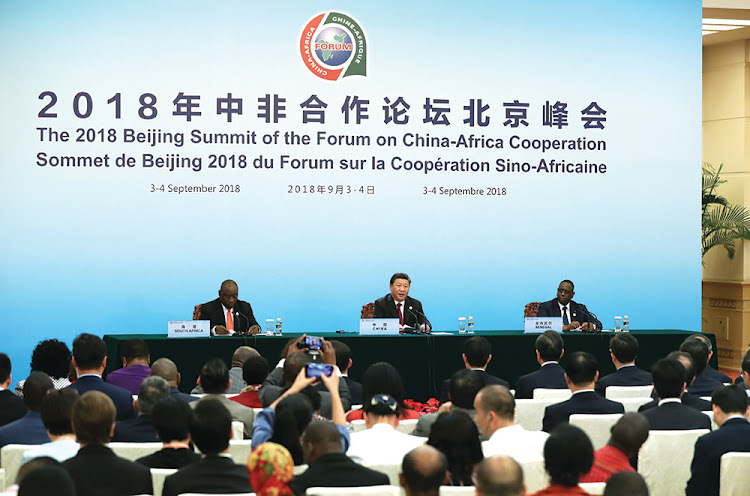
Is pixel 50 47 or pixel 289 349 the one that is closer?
pixel 289 349

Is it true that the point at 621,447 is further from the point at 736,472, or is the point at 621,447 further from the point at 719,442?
the point at 719,442

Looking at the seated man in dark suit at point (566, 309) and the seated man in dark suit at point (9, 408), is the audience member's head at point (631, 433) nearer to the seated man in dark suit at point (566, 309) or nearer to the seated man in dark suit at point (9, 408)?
the seated man in dark suit at point (9, 408)

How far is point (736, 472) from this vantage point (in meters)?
3.42

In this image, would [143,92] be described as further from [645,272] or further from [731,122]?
[731,122]

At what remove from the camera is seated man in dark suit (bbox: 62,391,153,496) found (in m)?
2.92

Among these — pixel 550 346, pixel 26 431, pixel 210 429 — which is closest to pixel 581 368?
pixel 550 346

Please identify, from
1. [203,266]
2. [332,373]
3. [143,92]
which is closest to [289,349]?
[332,373]

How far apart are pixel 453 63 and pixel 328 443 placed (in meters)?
6.65

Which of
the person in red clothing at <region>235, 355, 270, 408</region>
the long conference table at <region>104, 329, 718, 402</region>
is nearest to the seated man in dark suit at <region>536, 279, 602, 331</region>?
the long conference table at <region>104, 329, 718, 402</region>

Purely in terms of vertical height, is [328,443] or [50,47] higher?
[50,47]

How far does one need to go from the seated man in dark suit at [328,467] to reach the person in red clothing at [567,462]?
537mm

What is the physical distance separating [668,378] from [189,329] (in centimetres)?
407

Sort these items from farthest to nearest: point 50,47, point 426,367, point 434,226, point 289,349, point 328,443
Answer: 1. point 434,226
2. point 50,47
3. point 426,367
4. point 289,349
5. point 328,443

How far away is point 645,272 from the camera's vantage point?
9531mm
